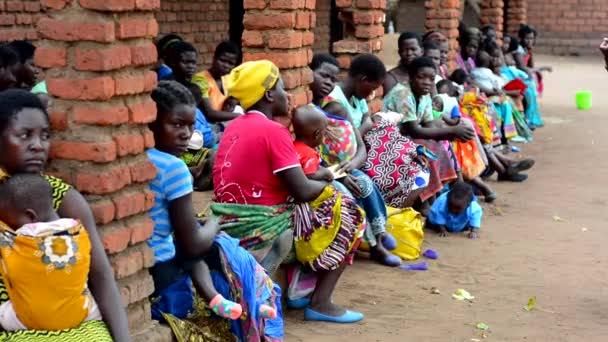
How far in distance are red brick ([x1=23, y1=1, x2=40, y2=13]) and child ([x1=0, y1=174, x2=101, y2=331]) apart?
17.8 ft

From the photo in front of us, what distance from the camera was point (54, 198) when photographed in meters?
3.08

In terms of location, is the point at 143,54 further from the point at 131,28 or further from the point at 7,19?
the point at 7,19

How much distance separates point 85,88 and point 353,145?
251cm

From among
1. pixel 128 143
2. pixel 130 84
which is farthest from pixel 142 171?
pixel 130 84

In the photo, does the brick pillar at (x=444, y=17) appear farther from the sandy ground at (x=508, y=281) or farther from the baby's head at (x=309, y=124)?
the baby's head at (x=309, y=124)

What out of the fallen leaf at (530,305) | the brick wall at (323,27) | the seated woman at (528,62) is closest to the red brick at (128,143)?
the fallen leaf at (530,305)

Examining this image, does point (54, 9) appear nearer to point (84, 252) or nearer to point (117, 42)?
point (117, 42)

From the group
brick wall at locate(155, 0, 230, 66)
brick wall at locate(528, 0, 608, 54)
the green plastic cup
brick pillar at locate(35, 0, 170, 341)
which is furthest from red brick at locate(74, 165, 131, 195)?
brick wall at locate(528, 0, 608, 54)

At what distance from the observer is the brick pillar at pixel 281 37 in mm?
5422

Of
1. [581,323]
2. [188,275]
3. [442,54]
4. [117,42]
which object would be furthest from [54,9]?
[442,54]

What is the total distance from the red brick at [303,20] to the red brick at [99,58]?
2.25 m

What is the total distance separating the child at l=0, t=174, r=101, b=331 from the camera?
9.34ft

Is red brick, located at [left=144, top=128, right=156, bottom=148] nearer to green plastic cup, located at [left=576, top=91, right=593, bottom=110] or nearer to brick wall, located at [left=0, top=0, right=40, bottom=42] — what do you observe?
brick wall, located at [left=0, top=0, right=40, bottom=42]

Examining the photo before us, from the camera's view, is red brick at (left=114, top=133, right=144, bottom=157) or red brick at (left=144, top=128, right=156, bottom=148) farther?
red brick at (left=144, top=128, right=156, bottom=148)
